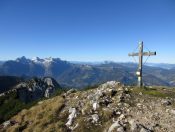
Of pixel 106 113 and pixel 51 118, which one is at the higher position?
pixel 106 113

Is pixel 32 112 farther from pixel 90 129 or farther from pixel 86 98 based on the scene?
pixel 90 129

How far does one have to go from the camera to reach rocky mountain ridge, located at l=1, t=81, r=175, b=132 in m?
25.8

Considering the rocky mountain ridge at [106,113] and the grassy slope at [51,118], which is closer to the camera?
the rocky mountain ridge at [106,113]

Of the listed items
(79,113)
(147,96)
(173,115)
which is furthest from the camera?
(147,96)

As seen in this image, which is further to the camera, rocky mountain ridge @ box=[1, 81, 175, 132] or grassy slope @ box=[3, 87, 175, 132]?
grassy slope @ box=[3, 87, 175, 132]

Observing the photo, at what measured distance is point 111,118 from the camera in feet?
90.0

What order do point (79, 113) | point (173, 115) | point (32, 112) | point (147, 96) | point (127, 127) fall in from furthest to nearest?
point (32, 112), point (147, 96), point (79, 113), point (173, 115), point (127, 127)

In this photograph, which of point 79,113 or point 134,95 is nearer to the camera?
point 79,113

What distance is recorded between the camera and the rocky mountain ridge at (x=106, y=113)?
84.6 feet

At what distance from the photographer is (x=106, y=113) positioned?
91.8 feet

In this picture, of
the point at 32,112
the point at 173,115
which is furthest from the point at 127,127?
the point at 32,112

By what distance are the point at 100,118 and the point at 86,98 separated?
5891mm

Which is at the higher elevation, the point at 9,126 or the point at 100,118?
the point at 100,118

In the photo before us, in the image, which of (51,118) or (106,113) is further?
(51,118)
